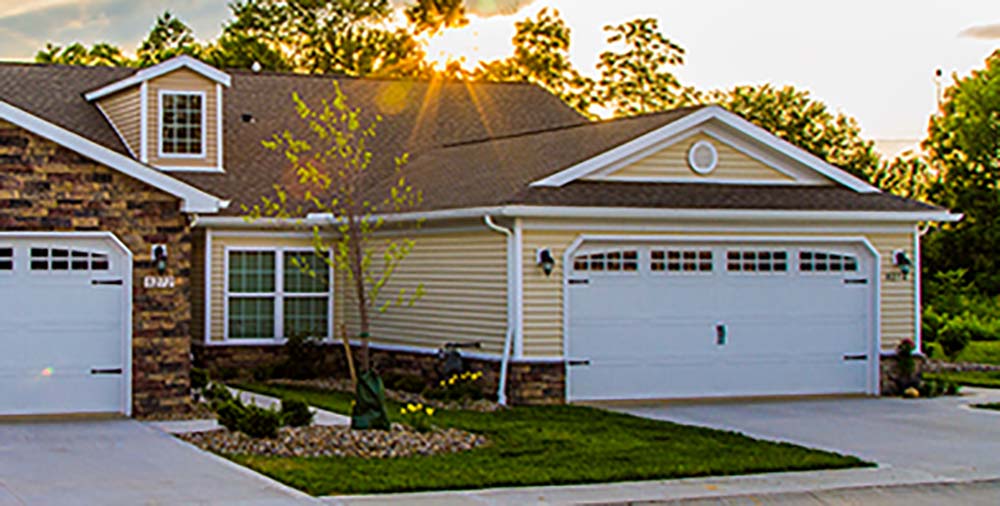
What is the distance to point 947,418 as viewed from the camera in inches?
685

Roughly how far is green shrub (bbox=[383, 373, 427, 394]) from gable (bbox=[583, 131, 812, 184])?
3684 millimetres

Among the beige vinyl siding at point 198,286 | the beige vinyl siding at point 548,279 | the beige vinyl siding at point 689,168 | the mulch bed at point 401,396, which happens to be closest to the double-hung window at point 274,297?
the beige vinyl siding at point 198,286

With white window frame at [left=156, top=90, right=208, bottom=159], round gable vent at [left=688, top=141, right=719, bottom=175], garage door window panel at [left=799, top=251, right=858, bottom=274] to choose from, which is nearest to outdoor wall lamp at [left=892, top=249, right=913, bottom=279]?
garage door window panel at [left=799, top=251, right=858, bottom=274]

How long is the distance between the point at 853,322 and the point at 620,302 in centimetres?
358

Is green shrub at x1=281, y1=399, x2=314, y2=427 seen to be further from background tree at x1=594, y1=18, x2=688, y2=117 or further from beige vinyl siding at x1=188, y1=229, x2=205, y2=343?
background tree at x1=594, y1=18, x2=688, y2=117

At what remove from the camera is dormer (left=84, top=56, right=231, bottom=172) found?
22.6 metres

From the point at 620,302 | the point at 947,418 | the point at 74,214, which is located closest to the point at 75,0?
the point at 74,214

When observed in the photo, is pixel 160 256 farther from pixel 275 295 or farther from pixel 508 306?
pixel 275 295

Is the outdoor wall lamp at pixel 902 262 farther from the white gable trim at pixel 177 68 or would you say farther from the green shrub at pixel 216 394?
the white gable trim at pixel 177 68

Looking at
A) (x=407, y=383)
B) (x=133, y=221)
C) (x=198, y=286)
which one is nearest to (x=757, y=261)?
(x=407, y=383)

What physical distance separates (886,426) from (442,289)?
21.2ft

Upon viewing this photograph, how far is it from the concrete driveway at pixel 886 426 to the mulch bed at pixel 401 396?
6.03 ft

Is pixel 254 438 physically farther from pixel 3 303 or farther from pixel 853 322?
pixel 853 322

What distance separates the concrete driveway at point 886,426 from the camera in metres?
13.6
